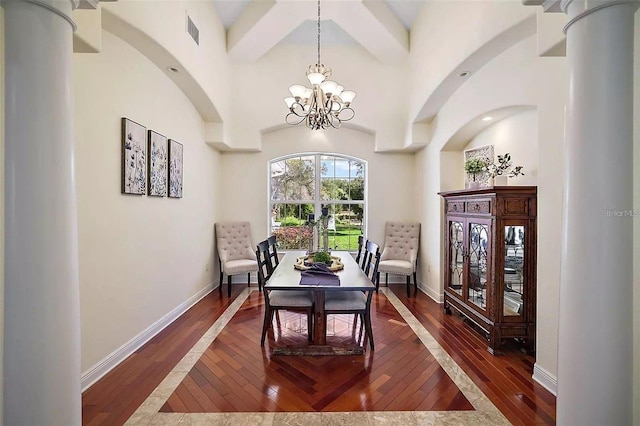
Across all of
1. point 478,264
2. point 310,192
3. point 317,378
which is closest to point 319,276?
point 317,378

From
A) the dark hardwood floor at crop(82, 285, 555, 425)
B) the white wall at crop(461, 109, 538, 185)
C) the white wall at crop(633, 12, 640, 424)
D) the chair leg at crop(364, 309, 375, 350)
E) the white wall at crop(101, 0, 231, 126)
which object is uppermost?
the white wall at crop(101, 0, 231, 126)

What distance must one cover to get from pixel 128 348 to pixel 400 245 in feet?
12.7

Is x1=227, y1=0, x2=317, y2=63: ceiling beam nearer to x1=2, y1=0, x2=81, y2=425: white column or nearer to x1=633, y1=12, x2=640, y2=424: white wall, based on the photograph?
x1=2, y1=0, x2=81, y2=425: white column

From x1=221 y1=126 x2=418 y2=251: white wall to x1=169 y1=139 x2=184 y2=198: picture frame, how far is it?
5.18 ft

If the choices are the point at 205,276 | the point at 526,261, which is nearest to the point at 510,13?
the point at 526,261

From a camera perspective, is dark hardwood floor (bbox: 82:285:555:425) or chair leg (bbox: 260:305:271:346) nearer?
dark hardwood floor (bbox: 82:285:555:425)

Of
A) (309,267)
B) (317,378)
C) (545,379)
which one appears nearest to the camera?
(545,379)

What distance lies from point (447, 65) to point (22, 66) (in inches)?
142

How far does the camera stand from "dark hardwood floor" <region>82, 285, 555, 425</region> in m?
2.00

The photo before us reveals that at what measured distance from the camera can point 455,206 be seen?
3561 millimetres

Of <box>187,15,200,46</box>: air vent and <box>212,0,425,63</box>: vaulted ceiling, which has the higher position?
<box>212,0,425,63</box>: vaulted ceiling

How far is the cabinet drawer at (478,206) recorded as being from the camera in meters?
2.87

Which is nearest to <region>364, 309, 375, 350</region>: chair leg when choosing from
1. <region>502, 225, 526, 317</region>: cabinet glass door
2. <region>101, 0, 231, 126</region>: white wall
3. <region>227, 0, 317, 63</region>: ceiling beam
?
<region>502, 225, 526, 317</region>: cabinet glass door

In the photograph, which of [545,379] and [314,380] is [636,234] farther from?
[314,380]
